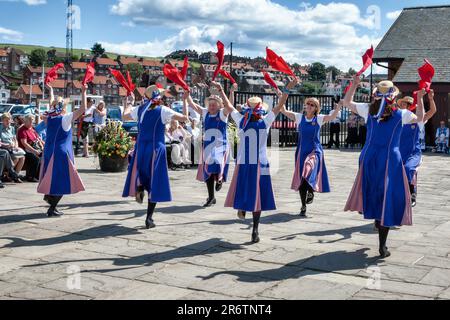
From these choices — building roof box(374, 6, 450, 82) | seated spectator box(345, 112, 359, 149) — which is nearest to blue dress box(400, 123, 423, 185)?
seated spectator box(345, 112, 359, 149)

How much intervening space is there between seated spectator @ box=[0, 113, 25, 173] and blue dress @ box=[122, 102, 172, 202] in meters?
5.13

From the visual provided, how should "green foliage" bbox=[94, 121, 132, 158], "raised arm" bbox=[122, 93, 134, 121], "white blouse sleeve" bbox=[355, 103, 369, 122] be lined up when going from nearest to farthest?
"white blouse sleeve" bbox=[355, 103, 369, 122] → "raised arm" bbox=[122, 93, 134, 121] → "green foliage" bbox=[94, 121, 132, 158]

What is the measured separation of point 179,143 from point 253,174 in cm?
829

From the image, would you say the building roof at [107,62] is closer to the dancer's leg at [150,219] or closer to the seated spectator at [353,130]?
the seated spectator at [353,130]

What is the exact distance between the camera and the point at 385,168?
655 cm

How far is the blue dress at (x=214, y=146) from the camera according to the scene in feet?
32.9

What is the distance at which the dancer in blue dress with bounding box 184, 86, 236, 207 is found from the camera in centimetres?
998

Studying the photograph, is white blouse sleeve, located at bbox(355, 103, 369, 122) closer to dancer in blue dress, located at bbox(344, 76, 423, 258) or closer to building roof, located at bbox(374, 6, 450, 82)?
dancer in blue dress, located at bbox(344, 76, 423, 258)

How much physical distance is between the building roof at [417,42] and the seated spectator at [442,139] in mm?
2885

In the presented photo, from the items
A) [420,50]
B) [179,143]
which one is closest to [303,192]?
[179,143]

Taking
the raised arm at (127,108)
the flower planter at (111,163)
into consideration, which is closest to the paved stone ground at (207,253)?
the raised arm at (127,108)

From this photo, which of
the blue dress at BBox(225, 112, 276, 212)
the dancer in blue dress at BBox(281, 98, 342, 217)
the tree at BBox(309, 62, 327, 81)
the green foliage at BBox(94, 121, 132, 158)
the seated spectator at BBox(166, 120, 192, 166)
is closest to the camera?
the blue dress at BBox(225, 112, 276, 212)

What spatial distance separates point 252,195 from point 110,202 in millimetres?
3683

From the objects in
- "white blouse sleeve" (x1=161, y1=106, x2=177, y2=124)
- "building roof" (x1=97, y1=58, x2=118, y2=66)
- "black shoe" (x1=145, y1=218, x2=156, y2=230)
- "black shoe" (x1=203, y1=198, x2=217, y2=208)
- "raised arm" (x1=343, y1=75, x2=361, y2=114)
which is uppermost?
"building roof" (x1=97, y1=58, x2=118, y2=66)
